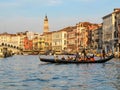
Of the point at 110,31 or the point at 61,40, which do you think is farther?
the point at 61,40

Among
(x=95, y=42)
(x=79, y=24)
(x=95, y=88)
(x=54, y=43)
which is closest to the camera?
(x=95, y=88)

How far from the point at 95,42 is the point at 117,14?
14861 mm

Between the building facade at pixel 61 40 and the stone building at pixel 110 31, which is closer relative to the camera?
the stone building at pixel 110 31

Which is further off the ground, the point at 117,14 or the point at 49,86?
the point at 117,14

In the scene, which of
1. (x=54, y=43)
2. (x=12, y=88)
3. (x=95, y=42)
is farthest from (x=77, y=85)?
(x=54, y=43)

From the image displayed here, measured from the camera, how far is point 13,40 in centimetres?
10256

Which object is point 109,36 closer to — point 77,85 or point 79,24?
point 79,24

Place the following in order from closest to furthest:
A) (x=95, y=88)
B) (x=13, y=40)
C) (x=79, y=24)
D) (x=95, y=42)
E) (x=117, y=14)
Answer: (x=95, y=88)
(x=117, y=14)
(x=95, y=42)
(x=79, y=24)
(x=13, y=40)

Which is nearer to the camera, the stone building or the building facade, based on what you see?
the stone building

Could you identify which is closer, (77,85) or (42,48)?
(77,85)

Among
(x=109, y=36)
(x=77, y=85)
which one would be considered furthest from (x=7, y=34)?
(x=77, y=85)

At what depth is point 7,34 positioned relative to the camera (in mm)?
105562

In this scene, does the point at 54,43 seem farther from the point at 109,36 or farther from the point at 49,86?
the point at 49,86

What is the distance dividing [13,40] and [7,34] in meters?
3.73
